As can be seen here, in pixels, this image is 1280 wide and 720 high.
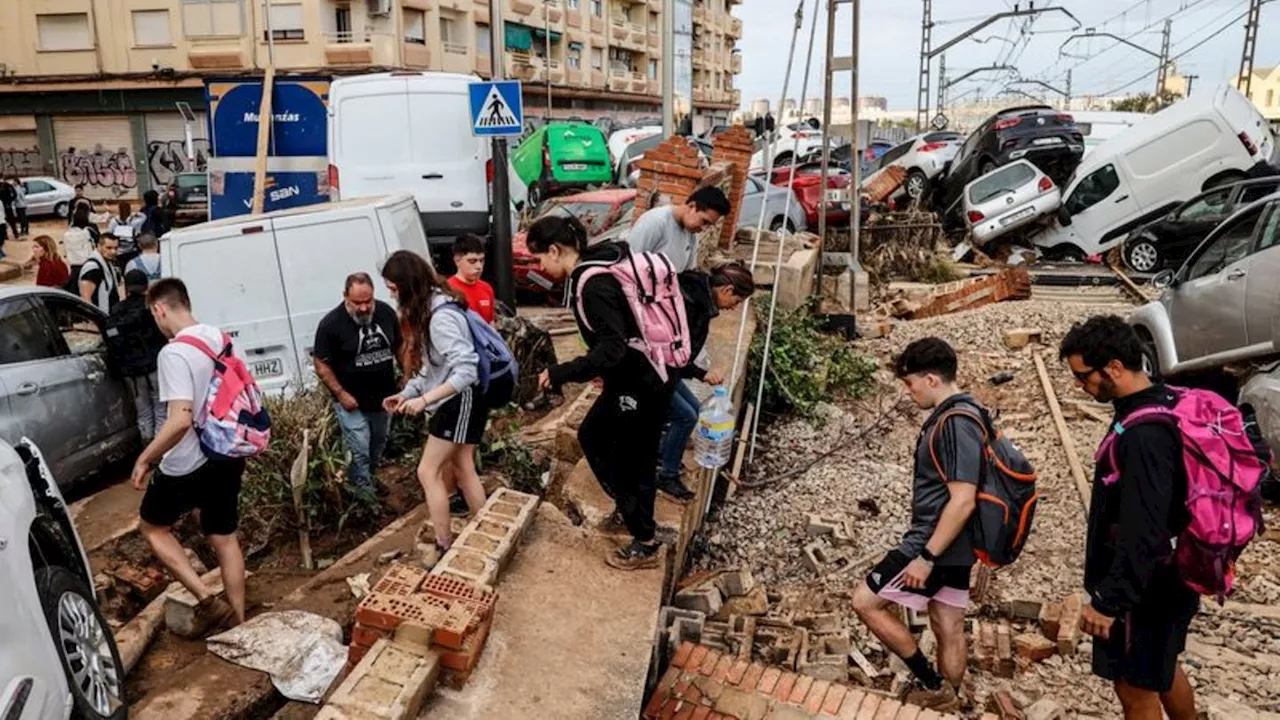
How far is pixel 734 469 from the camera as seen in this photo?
7051 mm

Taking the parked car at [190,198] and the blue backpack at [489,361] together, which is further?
the parked car at [190,198]

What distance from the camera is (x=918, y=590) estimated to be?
385cm

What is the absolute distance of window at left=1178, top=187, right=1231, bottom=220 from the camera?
44.9 ft

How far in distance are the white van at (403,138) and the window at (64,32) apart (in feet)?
88.1

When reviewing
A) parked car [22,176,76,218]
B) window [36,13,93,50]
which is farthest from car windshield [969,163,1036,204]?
window [36,13,93,50]

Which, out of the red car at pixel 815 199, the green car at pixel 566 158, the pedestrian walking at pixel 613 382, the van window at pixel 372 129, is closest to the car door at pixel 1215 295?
the pedestrian walking at pixel 613 382

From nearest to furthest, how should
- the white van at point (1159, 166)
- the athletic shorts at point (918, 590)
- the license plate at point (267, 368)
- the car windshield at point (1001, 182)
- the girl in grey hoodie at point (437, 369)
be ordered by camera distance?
1. the athletic shorts at point (918, 590)
2. the girl in grey hoodie at point (437, 369)
3. the license plate at point (267, 368)
4. the white van at point (1159, 166)
5. the car windshield at point (1001, 182)

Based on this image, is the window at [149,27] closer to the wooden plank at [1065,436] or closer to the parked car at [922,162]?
the parked car at [922,162]

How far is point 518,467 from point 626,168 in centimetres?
1762

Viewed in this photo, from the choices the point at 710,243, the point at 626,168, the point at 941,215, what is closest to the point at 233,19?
the point at 626,168

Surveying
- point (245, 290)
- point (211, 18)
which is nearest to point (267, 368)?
point (245, 290)

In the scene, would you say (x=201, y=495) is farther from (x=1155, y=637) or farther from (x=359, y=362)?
(x=1155, y=637)

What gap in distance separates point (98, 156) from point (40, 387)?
1221 inches

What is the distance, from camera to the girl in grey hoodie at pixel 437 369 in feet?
14.3
